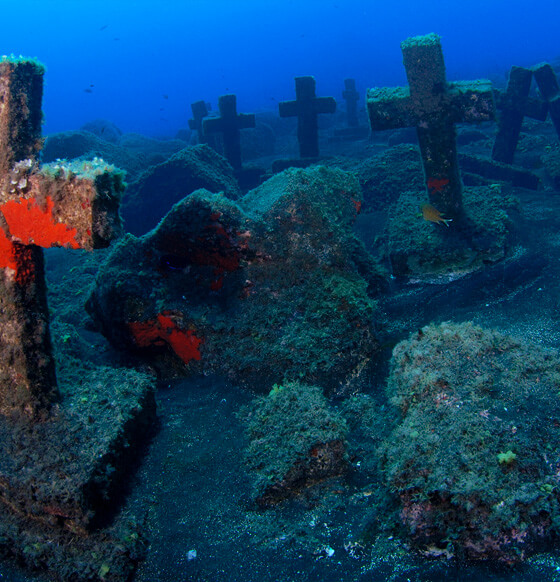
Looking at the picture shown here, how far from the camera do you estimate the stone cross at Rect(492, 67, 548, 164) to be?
854 centimetres

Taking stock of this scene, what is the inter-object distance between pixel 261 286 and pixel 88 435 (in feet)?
6.55

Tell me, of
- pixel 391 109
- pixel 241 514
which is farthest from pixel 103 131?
pixel 241 514

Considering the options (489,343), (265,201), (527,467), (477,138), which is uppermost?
(477,138)

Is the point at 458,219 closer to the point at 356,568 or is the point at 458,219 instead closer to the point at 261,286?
the point at 261,286

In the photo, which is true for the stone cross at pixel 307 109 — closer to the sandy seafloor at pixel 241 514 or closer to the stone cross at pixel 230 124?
the stone cross at pixel 230 124

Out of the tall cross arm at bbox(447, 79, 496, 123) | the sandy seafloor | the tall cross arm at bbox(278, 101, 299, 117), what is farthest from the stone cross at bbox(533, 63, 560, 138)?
the sandy seafloor

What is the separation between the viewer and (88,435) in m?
2.77

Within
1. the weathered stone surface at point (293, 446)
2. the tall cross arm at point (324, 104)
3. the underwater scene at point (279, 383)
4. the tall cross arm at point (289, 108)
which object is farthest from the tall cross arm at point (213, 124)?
the weathered stone surface at point (293, 446)

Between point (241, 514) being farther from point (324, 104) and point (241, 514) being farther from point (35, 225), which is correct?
point (324, 104)

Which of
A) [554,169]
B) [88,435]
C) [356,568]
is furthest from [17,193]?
[554,169]

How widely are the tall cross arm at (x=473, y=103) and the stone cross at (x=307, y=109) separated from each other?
6.01 metres

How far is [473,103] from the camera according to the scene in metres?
5.20

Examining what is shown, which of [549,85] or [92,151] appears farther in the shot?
[92,151]

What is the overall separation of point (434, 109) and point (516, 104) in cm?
484
